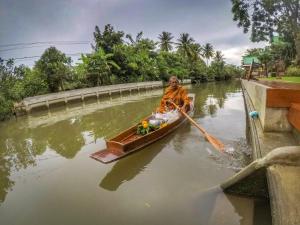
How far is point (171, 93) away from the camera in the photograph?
1123 centimetres

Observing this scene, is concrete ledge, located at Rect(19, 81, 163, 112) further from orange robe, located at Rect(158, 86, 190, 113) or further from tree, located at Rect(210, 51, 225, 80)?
tree, located at Rect(210, 51, 225, 80)

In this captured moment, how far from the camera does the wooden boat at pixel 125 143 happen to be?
5957mm

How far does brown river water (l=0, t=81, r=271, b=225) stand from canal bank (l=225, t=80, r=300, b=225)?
0.60m

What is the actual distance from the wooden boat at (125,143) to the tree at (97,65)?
1993 centimetres

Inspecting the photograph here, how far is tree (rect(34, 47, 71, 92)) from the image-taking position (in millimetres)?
22688

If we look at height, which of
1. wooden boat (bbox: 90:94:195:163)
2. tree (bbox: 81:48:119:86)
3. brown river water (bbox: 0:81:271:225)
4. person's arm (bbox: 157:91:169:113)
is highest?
tree (bbox: 81:48:119:86)

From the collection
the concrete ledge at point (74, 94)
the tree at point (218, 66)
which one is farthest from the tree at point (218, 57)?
the concrete ledge at point (74, 94)

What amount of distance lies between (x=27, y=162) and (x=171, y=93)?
21.6ft

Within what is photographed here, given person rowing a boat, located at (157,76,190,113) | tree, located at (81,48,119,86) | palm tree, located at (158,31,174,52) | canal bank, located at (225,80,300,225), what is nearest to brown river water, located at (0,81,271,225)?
canal bank, located at (225,80,300,225)

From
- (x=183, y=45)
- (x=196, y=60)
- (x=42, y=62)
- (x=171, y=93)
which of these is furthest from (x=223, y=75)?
(x=171, y=93)

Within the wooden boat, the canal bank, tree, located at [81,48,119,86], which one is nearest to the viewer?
the canal bank

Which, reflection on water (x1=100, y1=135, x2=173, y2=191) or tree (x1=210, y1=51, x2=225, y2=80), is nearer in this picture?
reflection on water (x1=100, y1=135, x2=173, y2=191)

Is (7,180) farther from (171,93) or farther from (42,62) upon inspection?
(42,62)

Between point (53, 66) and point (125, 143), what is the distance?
19.1m
